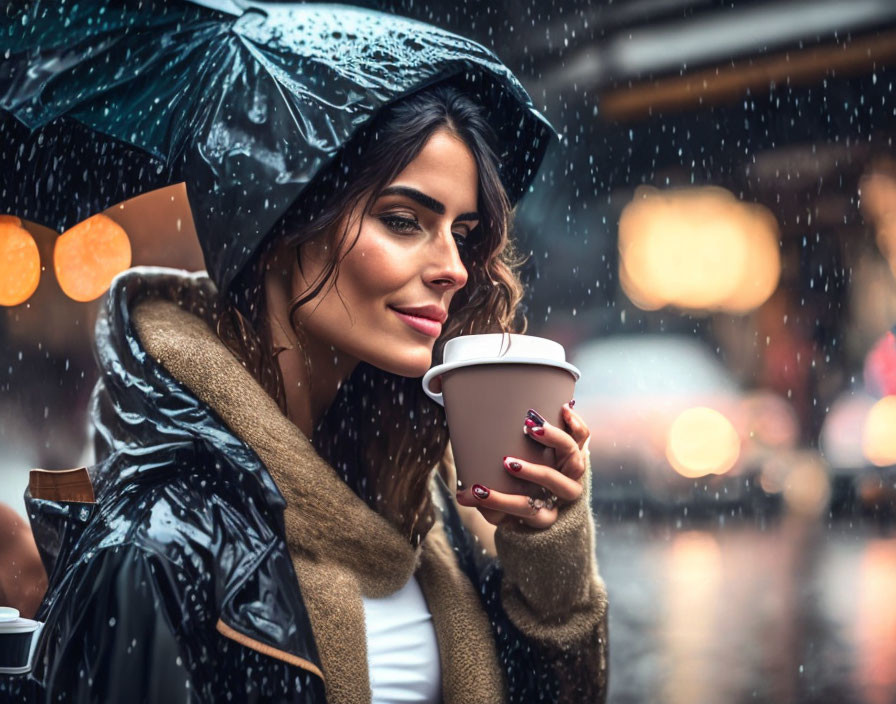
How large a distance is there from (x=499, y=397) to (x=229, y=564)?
456 millimetres

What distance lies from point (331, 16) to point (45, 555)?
105 cm

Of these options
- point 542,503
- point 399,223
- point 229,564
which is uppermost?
point 399,223

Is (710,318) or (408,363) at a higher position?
(710,318)

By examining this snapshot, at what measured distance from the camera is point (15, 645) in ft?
4.75

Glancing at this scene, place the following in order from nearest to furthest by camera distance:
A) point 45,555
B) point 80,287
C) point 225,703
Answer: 1. point 225,703
2. point 45,555
3. point 80,287

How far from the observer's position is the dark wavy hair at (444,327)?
5.38 ft

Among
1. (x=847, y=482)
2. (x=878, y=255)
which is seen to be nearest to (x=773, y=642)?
(x=847, y=482)

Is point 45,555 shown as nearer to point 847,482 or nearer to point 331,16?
point 331,16

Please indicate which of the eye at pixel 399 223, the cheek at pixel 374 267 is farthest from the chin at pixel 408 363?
the eye at pixel 399 223

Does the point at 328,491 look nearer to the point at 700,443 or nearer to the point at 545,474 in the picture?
the point at 545,474

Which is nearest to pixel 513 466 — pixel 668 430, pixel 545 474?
pixel 545 474

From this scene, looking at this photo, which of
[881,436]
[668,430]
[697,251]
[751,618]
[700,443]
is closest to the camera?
[751,618]

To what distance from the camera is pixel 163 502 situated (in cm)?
141

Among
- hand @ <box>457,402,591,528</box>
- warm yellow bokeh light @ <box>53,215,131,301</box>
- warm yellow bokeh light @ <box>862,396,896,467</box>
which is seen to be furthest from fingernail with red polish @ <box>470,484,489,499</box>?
warm yellow bokeh light @ <box>862,396,896,467</box>
